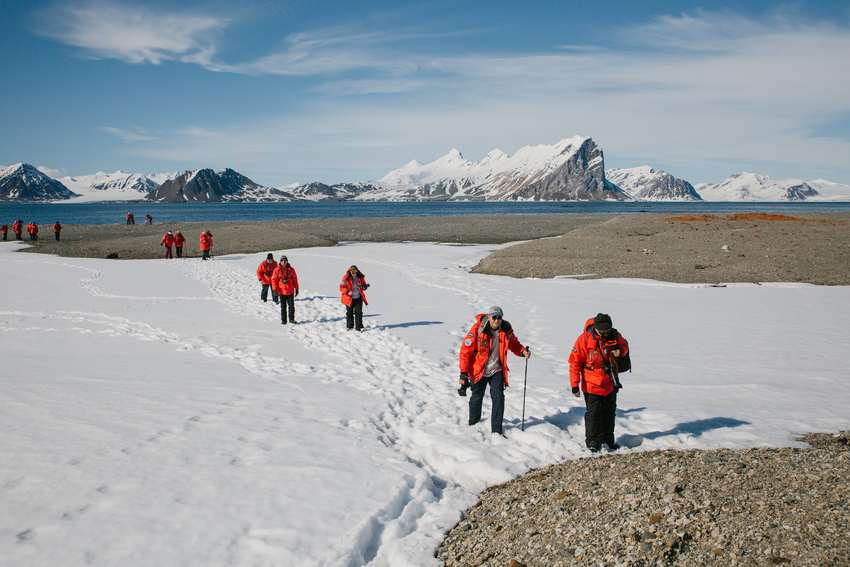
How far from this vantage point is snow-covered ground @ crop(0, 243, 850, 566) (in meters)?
6.11

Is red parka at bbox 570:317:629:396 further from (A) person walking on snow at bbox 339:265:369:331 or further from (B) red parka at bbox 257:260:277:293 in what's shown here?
(B) red parka at bbox 257:260:277:293

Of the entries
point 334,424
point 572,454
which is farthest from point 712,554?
point 334,424

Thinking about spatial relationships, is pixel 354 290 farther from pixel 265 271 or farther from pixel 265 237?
pixel 265 237

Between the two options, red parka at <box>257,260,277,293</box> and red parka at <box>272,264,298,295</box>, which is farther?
red parka at <box>257,260,277,293</box>

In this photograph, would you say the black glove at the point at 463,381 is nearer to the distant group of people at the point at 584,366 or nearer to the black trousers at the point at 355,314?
the distant group of people at the point at 584,366

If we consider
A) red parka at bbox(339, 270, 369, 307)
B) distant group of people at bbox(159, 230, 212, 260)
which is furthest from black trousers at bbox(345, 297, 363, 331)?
distant group of people at bbox(159, 230, 212, 260)

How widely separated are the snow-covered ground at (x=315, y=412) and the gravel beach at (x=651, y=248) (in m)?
5.70

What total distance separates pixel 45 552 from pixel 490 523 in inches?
178

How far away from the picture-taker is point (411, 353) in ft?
46.5

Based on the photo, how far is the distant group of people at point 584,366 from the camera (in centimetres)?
825

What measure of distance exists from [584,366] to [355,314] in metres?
9.27

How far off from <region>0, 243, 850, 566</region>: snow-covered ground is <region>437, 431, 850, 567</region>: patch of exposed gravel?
72 centimetres

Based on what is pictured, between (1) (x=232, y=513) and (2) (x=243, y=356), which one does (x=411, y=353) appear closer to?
(2) (x=243, y=356)

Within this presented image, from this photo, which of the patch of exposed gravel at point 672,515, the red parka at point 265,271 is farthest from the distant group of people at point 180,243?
the patch of exposed gravel at point 672,515
